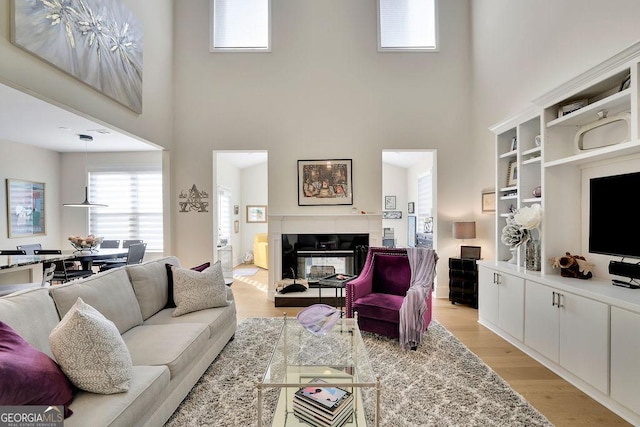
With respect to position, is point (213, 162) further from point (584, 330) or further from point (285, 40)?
point (584, 330)

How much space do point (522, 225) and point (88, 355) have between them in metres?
3.60

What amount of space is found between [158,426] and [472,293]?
3.98 meters

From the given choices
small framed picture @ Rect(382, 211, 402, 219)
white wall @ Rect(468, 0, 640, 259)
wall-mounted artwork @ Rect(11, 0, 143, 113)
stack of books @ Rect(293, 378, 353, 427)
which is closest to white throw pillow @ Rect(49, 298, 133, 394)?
stack of books @ Rect(293, 378, 353, 427)

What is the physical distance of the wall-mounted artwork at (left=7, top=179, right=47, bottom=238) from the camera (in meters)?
4.58

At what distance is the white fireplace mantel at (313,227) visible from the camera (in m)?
4.73

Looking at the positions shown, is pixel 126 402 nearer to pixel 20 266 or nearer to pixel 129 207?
pixel 20 266

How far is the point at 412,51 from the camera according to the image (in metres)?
4.77

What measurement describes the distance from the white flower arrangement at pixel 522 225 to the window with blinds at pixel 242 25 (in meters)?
4.42

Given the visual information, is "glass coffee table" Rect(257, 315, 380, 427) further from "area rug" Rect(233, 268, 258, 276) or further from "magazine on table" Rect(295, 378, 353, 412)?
"area rug" Rect(233, 268, 258, 276)

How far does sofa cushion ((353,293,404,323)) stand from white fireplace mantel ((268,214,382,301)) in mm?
1609

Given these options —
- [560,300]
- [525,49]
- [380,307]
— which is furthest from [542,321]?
[525,49]

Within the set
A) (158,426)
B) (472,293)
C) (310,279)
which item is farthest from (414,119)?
(158,426)

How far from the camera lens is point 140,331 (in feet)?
7.31

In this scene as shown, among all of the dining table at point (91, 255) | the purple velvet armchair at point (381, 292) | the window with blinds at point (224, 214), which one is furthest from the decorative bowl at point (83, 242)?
the purple velvet armchair at point (381, 292)
